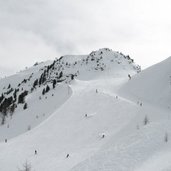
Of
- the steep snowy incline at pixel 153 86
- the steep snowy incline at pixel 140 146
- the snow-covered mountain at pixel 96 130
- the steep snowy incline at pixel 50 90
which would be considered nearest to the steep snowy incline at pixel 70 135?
the snow-covered mountain at pixel 96 130

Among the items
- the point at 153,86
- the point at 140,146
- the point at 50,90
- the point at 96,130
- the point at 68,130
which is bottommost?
the point at 140,146

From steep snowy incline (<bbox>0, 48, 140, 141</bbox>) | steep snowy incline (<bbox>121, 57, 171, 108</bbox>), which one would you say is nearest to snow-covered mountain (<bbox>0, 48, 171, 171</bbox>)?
steep snowy incline (<bbox>121, 57, 171, 108</bbox>)

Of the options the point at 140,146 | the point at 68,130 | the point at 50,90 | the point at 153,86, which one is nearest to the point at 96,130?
the point at 68,130

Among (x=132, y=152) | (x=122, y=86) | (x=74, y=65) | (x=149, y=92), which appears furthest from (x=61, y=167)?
(x=74, y=65)

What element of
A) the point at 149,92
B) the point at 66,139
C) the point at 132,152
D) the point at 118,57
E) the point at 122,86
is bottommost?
the point at 132,152

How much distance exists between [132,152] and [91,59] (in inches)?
4373

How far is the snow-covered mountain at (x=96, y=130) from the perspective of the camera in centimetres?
2588

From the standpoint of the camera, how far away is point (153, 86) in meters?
62.7

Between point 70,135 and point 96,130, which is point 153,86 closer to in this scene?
point 96,130

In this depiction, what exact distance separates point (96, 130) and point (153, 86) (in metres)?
22.9

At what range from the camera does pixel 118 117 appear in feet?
154

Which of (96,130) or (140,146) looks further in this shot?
(96,130)

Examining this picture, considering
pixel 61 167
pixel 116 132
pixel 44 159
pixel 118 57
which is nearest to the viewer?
pixel 61 167

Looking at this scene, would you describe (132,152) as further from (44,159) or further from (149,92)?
(149,92)
